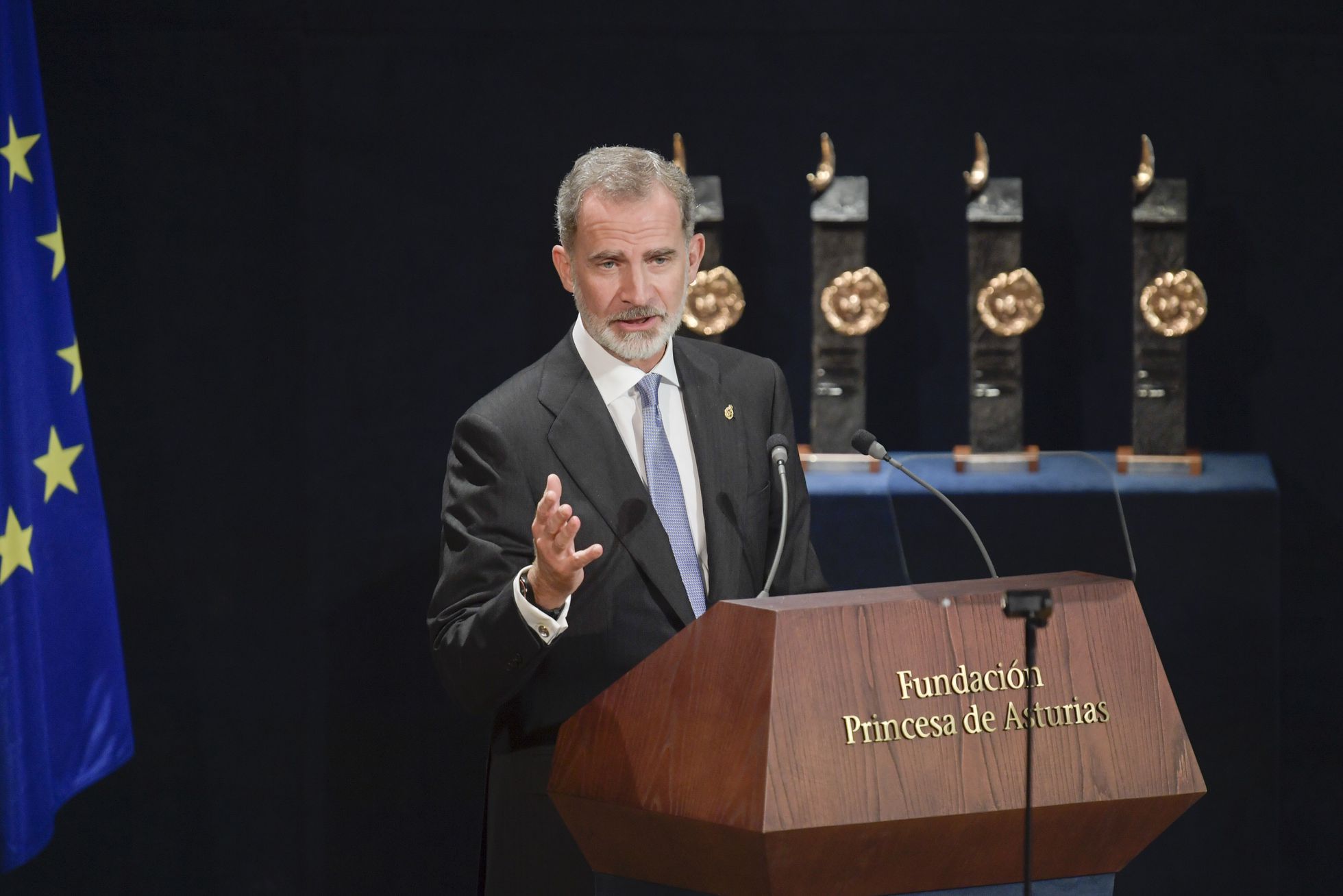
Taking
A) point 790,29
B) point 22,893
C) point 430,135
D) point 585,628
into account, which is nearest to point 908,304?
point 790,29

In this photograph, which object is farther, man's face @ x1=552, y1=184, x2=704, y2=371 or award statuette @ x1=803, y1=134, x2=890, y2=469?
award statuette @ x1=803, y1=134, x2=890, y2=469

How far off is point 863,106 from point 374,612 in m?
1.76

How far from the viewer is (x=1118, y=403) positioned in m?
3.86

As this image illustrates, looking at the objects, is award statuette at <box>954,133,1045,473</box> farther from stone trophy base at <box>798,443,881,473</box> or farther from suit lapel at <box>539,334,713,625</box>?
suit lapel at <box>539,334,713,625</box>

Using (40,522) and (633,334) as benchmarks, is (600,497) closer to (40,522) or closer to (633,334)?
→ (633,334)

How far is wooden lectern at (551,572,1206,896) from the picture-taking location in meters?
1.68

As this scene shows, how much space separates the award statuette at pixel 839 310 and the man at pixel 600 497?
0.99 m

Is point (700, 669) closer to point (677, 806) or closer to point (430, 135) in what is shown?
point (677, 806)

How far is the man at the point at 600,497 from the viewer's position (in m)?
2.29

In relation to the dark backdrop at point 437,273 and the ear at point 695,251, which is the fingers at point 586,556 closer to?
the ear at point 695,251

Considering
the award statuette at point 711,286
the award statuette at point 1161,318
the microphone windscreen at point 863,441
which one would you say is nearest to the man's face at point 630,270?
the microphone windscreen at point 863,441

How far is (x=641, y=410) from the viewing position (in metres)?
2.47

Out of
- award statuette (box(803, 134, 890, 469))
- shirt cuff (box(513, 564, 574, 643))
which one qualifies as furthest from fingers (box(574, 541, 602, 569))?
award statuette (box(803, 134, 890, 469))

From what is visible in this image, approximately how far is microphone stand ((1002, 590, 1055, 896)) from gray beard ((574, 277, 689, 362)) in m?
0.89
